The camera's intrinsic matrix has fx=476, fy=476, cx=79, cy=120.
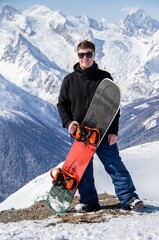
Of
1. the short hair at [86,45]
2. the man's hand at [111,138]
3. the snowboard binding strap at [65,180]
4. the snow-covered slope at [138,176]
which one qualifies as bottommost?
the snow-covered slope at [138,176]

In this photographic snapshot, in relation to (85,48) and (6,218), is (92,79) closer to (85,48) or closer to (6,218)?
(85,48)

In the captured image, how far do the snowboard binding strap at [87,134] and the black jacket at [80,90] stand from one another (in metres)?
0.31

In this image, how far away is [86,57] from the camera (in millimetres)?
11203

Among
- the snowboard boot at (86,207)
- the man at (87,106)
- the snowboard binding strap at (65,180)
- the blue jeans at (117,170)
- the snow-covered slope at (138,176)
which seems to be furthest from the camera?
the snow-covered slope at (138,176)

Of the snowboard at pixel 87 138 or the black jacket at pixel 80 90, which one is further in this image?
the black jacket at pixel 80 90

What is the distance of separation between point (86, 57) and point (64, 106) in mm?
1365

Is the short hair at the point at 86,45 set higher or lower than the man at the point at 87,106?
higher

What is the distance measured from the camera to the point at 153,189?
25047mm

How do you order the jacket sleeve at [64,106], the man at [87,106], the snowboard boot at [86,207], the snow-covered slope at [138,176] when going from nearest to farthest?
the man at [87,106], the jacket sleeve at [64,106], the snowboard boot at [86,207], the snow-covered slope at [138,176]

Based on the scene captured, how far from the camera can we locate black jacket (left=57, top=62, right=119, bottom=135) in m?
11.4

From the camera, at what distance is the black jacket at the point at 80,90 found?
37.3ft

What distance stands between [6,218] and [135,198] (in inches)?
149

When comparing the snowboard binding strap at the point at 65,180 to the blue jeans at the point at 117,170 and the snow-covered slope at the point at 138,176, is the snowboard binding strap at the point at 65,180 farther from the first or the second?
the snow-covered slope at the point at 138,176

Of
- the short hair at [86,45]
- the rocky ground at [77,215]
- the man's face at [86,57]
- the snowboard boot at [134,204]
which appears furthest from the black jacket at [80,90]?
the rocky ground at [77,215]
